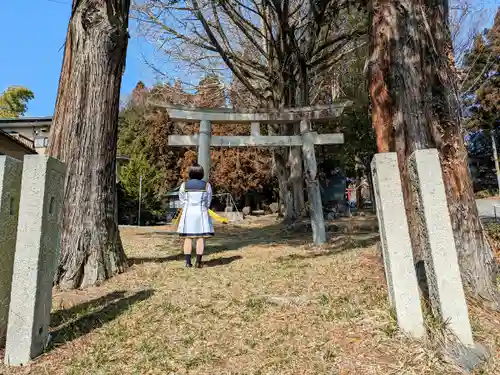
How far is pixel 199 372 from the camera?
7.25ft

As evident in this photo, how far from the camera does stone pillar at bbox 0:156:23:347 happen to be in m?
2.46

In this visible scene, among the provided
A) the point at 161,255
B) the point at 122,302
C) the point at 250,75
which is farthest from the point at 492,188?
the point at 122,302

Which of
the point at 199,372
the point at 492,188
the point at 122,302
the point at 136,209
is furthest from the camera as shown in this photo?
the point at 492,188

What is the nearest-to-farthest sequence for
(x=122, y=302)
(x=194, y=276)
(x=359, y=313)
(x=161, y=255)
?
(x=359, y=313)
(x=122, y=302)
(x=194, y=276)
(x=161, y=255)

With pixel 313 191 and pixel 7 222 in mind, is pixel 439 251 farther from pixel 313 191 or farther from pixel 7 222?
pixel 313 191

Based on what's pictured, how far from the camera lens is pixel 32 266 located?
2.43 metres

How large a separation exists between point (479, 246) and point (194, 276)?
9.85 feet

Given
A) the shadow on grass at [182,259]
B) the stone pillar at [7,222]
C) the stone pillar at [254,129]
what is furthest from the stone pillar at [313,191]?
the stone pillar at [7,222]

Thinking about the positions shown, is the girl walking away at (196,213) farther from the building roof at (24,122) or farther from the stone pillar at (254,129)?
the building roof at (24,122)

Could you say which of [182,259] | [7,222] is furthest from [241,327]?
[182,259]

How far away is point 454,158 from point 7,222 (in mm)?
3557

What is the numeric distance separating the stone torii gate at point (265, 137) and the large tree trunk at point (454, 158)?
4.13 metres

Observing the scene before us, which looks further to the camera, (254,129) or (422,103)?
(254,129)

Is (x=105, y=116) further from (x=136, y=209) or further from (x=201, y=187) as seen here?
(x=136, y=209)
